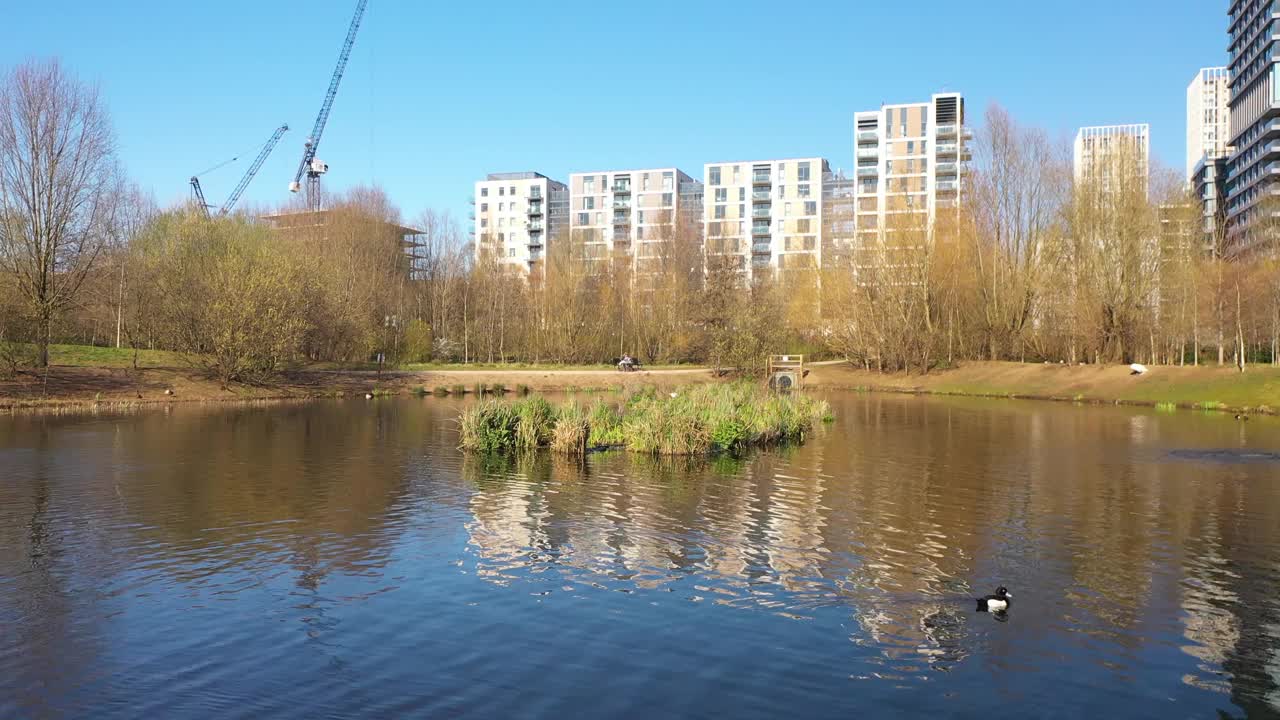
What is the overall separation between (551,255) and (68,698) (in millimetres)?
84929

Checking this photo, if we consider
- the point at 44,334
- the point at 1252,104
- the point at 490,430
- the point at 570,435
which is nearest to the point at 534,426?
the point at 490,430

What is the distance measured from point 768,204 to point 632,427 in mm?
125540

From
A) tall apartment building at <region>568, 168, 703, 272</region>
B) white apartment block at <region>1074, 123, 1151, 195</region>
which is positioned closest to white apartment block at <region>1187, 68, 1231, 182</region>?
tall apartment building at <region>568, 168, 703, 272</region>

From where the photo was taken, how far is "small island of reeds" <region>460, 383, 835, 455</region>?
26.6 meters

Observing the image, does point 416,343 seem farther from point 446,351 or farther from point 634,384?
point 634,384

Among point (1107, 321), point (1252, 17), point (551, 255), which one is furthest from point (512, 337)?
point (1252, 17)

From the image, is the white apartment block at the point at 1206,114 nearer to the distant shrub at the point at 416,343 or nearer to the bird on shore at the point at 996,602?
the distant shrub at the point at 416,343

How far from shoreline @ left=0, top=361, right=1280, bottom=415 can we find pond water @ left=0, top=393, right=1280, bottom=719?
20.1 metres

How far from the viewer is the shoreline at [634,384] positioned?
43969 millimetres

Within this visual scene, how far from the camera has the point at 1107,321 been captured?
195ft

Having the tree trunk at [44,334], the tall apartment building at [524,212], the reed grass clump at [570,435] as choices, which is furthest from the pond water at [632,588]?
the tall apartment building at [524,212]

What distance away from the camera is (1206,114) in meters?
168

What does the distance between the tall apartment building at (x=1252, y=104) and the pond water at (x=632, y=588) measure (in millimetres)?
95683

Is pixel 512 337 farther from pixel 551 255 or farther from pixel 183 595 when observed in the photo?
pixel 183 595
